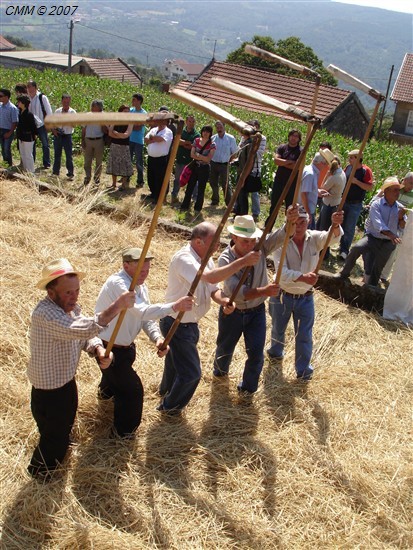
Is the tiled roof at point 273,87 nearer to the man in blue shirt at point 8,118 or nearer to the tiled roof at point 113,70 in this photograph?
the man in blue shirt at point 8,118

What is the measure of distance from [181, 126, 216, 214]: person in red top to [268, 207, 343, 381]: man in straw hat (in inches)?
195

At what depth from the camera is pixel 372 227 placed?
7.52 metres

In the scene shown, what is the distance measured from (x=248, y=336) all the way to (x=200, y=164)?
583 cm

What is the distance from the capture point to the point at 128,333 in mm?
4203

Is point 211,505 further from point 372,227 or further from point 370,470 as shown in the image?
point 372,227

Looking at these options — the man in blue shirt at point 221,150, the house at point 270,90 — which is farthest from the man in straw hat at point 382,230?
the house at point 270,90

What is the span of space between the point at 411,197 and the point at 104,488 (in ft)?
22.5

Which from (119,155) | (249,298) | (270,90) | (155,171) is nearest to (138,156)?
(119,155)

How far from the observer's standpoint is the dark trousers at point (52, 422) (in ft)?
12.5

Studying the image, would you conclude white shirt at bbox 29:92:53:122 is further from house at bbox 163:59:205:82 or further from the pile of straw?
house at bbox 163:59:205:82

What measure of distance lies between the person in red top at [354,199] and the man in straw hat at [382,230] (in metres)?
1.07

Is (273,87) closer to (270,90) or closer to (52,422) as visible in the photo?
(270,90)

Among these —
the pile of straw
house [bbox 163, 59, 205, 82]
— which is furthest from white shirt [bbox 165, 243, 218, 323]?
house [bbox 163, 59, 205, 82]

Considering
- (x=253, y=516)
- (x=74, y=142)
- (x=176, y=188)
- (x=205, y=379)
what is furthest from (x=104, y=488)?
(x=74, y=142)
